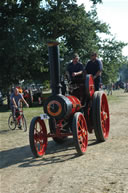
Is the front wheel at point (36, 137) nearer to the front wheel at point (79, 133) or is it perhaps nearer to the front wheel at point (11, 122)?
the front wheel at point (79, 133)

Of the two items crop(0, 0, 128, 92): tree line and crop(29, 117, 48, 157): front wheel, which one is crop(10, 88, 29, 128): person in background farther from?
crop(0, 0, 128, 92): tree line

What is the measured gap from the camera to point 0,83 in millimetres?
19984

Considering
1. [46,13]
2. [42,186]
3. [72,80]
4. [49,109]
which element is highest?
[46,13]

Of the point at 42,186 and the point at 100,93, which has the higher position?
the point at 100,93

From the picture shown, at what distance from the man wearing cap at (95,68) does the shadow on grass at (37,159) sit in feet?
5.19

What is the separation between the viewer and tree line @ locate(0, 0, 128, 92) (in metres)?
18.2

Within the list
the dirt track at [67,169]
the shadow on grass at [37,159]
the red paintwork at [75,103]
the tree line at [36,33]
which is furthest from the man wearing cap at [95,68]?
the tree line at [36,33]

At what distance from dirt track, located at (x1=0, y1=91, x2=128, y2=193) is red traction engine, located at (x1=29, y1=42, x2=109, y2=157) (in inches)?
10.9

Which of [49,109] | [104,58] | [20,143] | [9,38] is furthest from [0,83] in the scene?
[49,109]

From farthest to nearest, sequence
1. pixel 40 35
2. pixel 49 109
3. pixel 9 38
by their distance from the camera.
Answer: pixel 40 35
pixel 9 38
pixel 49 109

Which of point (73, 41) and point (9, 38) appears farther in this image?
point (73, 41)

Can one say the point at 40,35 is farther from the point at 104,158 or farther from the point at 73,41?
the point at 104,158

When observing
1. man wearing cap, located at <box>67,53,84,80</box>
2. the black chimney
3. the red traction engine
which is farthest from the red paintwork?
man wearing cap, located at <box>67,53,84,80</box>

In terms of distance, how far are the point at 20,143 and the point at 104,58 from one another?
19.8m
